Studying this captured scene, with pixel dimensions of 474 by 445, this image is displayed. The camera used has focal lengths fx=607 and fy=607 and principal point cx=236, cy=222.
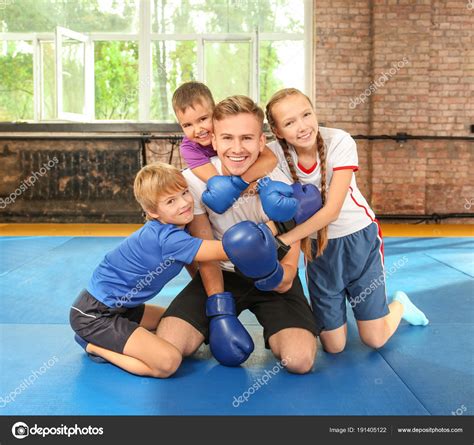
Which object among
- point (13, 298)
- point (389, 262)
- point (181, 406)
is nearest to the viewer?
point (181, 406)

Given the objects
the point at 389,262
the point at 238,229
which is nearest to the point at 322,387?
the point at 238,229

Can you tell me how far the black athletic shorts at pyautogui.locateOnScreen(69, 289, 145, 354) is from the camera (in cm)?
258

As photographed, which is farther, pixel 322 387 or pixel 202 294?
pixel 202 294

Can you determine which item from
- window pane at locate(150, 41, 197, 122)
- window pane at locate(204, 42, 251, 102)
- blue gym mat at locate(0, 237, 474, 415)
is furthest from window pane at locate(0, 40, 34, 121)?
blue gym mat at locate(0, 237, 474, 415)

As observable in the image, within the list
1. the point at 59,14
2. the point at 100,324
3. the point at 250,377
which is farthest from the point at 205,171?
the point at 59,14

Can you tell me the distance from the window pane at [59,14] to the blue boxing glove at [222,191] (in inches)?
269

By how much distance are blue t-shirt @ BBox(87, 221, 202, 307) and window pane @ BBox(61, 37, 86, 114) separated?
614 cm

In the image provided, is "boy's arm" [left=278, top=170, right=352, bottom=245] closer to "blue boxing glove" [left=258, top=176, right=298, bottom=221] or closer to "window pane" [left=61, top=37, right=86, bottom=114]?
"blue boxing glove" [left=258, top=176, right=298, bottom=221]

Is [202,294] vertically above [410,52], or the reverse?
[410,52]

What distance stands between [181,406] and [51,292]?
219cm

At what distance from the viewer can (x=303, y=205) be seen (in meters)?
2.57

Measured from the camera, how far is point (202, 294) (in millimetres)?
2857

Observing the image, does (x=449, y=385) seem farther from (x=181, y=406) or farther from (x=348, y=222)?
(x=181, y=406)

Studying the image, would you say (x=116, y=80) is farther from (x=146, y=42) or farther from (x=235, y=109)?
(x=235, y=109)
